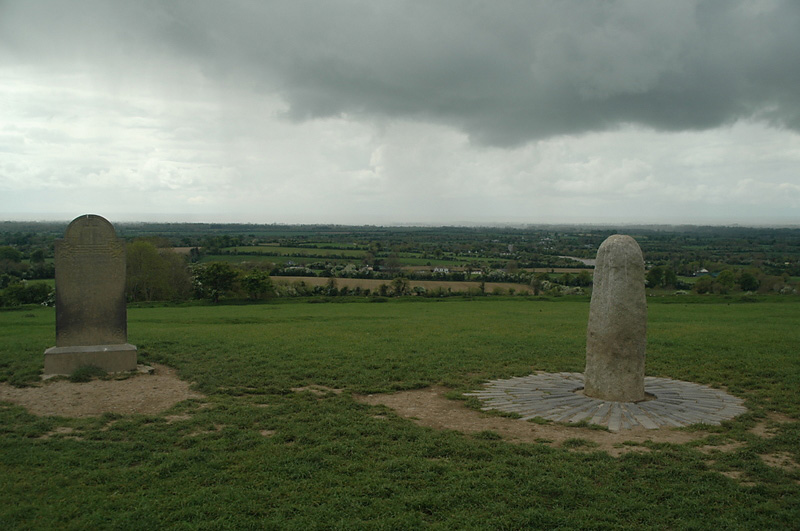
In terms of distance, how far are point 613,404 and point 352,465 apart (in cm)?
591

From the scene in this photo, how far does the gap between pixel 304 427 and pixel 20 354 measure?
35.3ft

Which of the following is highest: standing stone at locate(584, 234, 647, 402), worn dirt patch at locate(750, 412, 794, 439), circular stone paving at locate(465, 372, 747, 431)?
standing stone at locate(584, 234, 647, 402)

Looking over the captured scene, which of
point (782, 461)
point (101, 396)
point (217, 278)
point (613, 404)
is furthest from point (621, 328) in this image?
point (217, 278)

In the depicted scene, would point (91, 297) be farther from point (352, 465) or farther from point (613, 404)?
point (613, 404)

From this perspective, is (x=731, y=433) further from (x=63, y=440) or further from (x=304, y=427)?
(x=63, y=440)

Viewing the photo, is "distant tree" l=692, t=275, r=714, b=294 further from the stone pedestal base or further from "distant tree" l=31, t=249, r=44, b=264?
"distant tree" l=31, t=249, r=44, b=264

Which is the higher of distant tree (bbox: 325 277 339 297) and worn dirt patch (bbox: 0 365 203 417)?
worn dirt patch (bbox: 0 365 203 417)

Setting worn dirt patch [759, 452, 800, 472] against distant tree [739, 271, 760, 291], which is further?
distant tree [739, 271, 760, 291]

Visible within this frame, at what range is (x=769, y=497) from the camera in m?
6.28

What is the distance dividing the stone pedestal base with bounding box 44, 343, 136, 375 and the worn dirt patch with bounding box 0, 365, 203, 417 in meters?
0.67

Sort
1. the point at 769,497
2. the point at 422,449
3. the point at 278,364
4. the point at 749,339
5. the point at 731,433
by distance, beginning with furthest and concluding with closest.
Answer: the point at 749,339, the point at 278,364, the point at 731,433, the point at 422,449, the point at 769,497

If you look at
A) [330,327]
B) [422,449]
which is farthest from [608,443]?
[330,327]

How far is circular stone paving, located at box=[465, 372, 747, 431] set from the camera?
376 inches

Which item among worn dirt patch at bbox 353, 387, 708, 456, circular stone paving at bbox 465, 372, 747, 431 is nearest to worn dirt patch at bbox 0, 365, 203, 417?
worn dirt patch at bbox 353, 387, 708, 456
